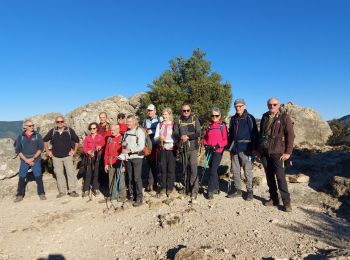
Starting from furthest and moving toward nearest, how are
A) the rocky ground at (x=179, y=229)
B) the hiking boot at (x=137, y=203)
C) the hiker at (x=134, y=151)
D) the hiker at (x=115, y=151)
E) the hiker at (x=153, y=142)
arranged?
the hiker at (x=153, y=142) < the hiker at (x=115, y=151) < the hiking boot at (x=137, y=203) < the hiker at (x=134, y=151) < the rocky ground at (x=179, y=229)

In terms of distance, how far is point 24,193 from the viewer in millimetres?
10852

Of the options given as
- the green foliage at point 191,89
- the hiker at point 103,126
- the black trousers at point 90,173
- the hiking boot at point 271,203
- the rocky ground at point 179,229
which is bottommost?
the rocky ground at point 179,229

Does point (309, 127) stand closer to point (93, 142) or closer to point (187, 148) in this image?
point (187, 148)

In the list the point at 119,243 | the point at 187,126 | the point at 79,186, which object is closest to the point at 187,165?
the point at 187,126

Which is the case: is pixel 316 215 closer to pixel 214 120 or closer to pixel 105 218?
pixel 214 120

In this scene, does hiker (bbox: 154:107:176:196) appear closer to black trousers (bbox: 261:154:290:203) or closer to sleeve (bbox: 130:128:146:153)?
sleeve (bbox: 130:128:146:153)

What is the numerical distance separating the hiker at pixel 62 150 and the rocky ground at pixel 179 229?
75cm

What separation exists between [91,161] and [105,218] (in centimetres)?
266

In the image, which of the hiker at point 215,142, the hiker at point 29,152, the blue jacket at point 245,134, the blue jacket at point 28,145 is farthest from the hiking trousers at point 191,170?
the blue jacket at point 28,145

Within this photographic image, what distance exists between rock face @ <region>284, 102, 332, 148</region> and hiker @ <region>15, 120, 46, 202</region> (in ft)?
52.2

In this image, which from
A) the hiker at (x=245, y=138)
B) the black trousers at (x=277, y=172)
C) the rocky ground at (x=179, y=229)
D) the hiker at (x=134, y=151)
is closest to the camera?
the rocky ground at (x=179, y=229)

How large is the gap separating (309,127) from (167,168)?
15.6 meters

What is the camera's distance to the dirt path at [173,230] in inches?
245

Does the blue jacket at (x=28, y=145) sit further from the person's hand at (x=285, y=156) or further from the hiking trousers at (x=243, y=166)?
the person's hand at (x=285, y=156)
